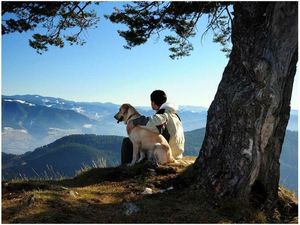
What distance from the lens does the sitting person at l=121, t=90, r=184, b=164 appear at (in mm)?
10227

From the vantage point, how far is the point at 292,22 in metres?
7.51

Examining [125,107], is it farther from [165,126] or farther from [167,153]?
[167,153]

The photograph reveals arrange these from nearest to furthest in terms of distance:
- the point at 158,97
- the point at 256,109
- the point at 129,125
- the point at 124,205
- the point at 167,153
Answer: the point at 124,205 → the point at 256,109 → the point at 167,153 → the point at 129,125 → the point at 158,97

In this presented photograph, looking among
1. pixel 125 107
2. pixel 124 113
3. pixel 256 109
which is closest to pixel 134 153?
pixel 124 113

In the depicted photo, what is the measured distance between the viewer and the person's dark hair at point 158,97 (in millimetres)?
10672

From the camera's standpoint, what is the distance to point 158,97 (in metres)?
10.7

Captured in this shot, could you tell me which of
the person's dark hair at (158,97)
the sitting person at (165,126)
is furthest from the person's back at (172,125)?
the person's dark hair at (158,97)

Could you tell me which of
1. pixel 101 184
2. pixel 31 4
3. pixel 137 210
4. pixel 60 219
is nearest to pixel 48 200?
pixel 60 219

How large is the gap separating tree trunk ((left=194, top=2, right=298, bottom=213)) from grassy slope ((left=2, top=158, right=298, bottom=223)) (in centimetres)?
39

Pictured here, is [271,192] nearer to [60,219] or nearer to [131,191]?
[131,191]

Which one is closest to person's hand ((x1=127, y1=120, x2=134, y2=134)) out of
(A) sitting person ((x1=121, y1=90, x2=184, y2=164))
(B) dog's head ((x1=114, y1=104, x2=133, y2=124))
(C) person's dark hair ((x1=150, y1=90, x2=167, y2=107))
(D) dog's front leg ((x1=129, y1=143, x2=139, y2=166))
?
(A) sitting person ((x1=121, y1=90, x2=184, y2=164))

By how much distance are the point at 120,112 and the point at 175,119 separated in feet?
4.50

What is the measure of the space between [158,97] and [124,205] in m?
4.10

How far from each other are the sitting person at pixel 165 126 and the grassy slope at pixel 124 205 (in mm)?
1556
